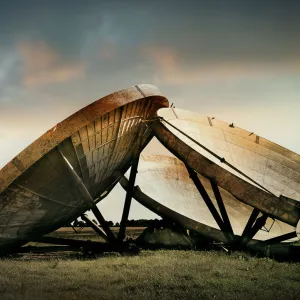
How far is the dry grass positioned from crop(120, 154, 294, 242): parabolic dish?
195 cm

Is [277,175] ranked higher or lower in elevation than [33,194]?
higher

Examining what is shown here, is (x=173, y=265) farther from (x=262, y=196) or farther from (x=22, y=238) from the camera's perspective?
(x=22, y=238)

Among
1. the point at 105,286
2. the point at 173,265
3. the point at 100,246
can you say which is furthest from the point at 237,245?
the point at 105,286

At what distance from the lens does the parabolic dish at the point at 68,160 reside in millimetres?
7645

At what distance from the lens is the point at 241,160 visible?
12133 mm

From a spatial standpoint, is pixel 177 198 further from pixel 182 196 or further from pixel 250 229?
pixel 250 229

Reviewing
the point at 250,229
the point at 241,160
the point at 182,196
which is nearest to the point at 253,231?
the point at 250,229

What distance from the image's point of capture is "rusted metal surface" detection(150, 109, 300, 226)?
8.60 m

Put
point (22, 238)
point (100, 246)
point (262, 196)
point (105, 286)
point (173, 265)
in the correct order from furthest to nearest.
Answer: point (100, 246) → point (22, 238) → point (173, 265) → point (262, 196) → point (105, 286)

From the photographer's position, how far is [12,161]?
7.45 metres

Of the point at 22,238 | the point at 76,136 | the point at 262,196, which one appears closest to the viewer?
the point at 76,136

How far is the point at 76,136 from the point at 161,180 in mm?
7643

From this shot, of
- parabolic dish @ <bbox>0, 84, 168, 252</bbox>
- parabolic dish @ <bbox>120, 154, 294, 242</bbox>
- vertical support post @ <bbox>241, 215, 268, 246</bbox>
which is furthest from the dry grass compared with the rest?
parabolic dish @ <bbox>120, 154, 294, 242</bbox>

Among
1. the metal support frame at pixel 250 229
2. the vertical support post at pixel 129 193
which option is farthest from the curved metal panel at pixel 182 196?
the metal support frame at pixel 250 229
